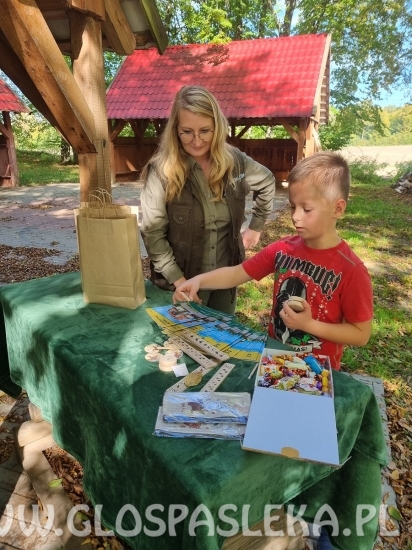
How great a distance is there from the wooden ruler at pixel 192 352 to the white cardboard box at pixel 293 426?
25cm

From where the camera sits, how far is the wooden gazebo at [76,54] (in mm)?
2010

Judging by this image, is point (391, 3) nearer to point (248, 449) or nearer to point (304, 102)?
point (304, 102)

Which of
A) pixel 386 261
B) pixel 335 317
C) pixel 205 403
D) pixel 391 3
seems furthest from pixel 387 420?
pixel 391 3

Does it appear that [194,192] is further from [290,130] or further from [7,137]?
[7,137]

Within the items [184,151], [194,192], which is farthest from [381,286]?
[184,151]

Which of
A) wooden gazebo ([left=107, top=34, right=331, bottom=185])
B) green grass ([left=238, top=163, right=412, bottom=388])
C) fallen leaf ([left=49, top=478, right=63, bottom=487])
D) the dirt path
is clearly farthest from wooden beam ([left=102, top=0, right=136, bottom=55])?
the dirt path

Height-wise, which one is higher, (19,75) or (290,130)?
(290,130)

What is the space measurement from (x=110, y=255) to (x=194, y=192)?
2.04ft

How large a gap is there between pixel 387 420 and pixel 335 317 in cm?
150

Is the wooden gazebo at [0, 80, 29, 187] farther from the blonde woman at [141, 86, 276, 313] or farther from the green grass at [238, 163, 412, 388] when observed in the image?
the blonde woman at [141, 86, 276, 313]

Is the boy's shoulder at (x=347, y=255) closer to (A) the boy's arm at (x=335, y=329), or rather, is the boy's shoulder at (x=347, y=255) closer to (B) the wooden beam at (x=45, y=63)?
(A) the boy's arm at (x=335, y=329)

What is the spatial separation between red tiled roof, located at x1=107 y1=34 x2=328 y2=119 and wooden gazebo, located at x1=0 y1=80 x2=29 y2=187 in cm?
304

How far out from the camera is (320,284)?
5.32 feet

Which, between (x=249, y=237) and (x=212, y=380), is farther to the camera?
(x=249, y=237)
